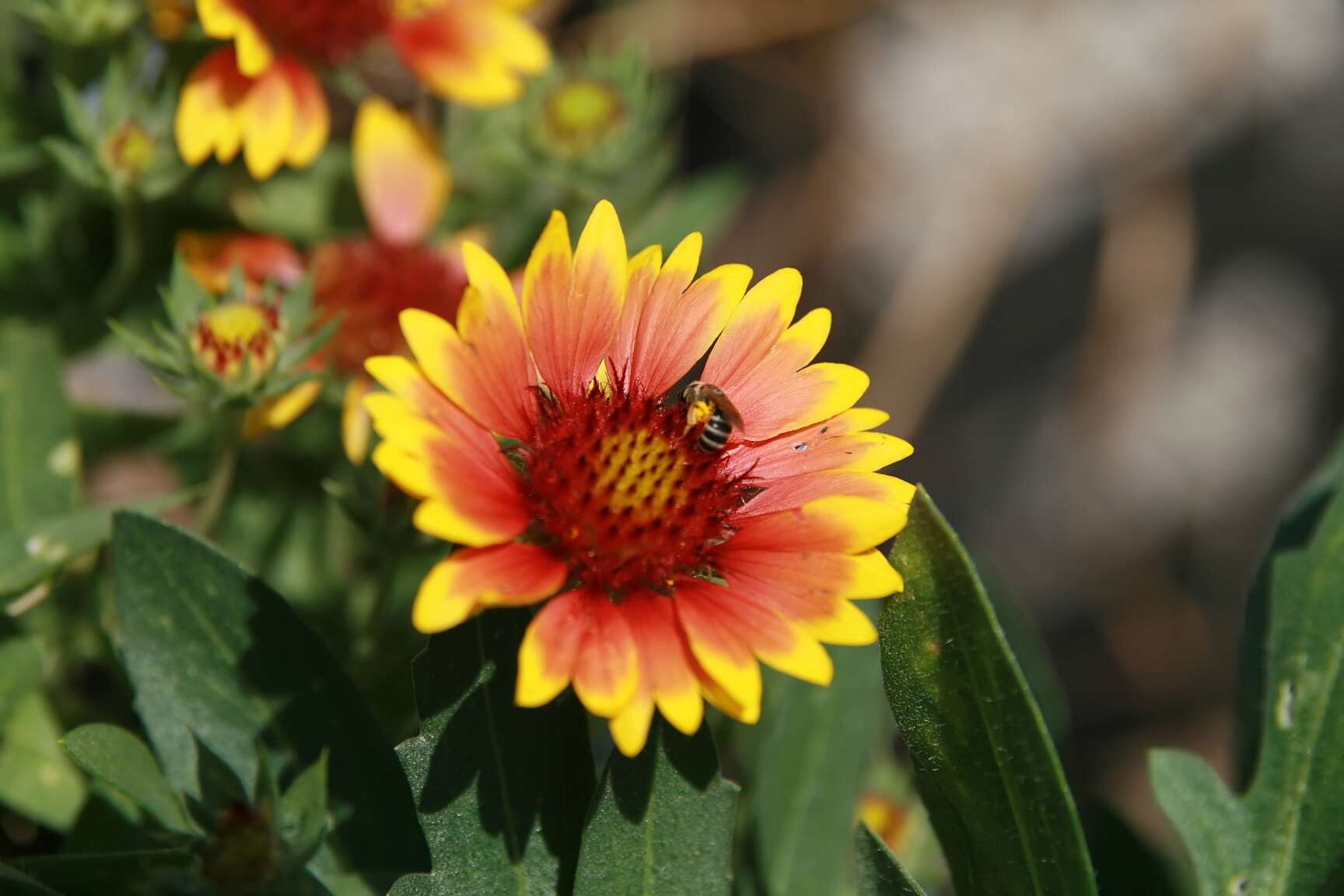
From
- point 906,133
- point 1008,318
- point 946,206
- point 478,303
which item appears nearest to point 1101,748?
point 1008,318

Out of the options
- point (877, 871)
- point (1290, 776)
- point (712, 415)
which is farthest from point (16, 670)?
point (1290, 776)

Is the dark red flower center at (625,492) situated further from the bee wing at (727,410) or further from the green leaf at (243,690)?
the green leaf at (243,690)

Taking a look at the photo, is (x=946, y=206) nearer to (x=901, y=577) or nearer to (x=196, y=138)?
(x=196, y=138)

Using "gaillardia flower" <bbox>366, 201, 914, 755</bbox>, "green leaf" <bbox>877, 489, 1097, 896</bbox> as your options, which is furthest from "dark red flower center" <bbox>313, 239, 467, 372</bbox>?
"green leaf" <bbox>877, 489, 1097, 896</bbox>

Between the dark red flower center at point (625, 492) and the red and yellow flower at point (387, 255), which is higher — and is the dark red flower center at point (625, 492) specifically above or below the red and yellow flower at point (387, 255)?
above

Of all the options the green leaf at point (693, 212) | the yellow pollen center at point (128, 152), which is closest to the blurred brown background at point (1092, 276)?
the green leaf at point (693, 212)

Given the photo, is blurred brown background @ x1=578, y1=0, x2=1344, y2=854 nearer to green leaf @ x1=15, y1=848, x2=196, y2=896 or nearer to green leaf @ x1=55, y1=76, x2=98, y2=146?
green leaf @ x1=55, y1=76, x2=98, y2=146
